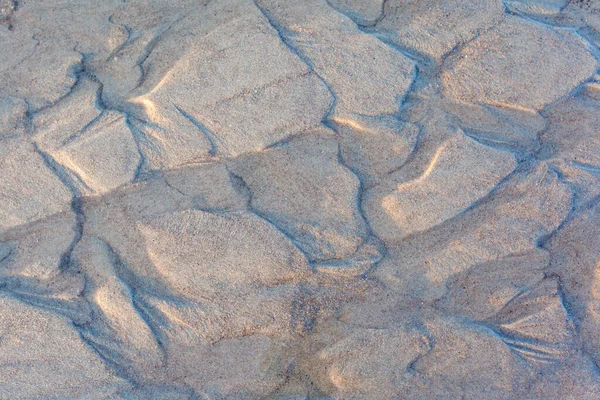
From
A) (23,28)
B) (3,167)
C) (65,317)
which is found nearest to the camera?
(65,317)

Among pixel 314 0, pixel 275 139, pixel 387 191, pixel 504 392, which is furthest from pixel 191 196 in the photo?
pixel 504 392

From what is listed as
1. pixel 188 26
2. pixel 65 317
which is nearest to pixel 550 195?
pixel 188 26

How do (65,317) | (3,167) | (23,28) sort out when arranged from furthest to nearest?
(23,28) → (3,167) → (65,317)

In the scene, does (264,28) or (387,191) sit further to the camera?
(264,28)

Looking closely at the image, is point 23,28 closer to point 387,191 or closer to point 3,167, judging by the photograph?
point 3,167

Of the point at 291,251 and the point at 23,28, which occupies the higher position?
the point at 23,28

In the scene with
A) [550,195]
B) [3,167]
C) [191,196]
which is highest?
[3,167]
